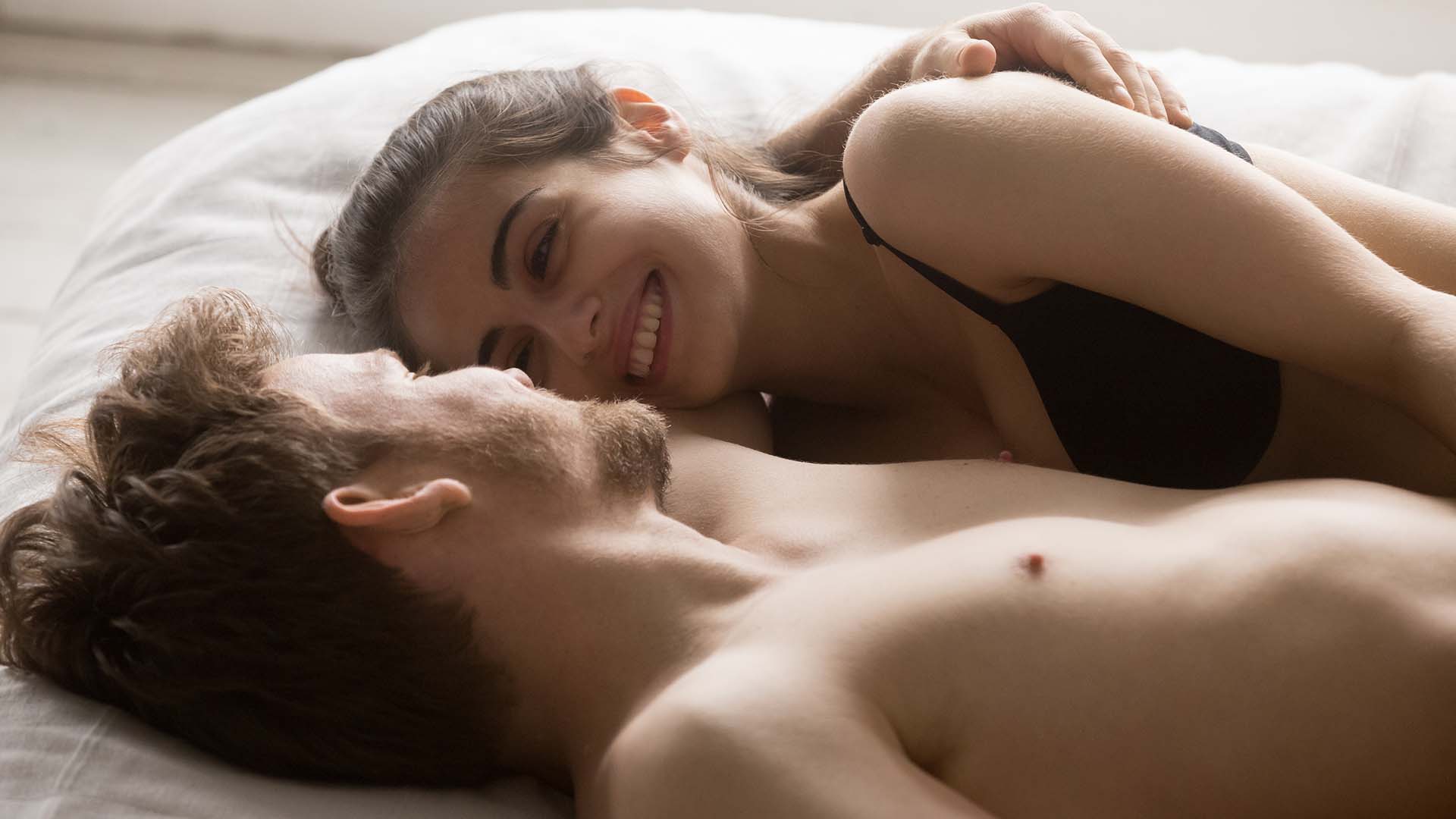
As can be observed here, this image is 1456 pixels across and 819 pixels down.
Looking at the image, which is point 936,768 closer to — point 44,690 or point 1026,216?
point 1026,216

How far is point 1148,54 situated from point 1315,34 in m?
1.03

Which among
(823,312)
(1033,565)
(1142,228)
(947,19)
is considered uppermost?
(1142,228)

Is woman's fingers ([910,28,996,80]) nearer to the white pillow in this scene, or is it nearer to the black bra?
the black bra

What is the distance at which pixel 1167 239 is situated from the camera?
1167 millimetres

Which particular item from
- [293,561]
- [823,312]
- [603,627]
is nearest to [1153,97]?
[823,312]

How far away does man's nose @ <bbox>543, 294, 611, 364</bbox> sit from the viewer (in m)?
1.41

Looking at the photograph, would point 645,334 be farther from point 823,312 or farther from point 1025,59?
point 1025,59

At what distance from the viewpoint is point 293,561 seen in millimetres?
1080

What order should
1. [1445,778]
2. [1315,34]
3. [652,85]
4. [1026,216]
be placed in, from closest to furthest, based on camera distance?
[1445,778] → [1026,216] → [652,85] → [1315,34]

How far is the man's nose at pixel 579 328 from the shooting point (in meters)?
1.41

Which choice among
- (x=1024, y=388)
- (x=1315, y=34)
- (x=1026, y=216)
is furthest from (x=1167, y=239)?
(x=1315, y=34)

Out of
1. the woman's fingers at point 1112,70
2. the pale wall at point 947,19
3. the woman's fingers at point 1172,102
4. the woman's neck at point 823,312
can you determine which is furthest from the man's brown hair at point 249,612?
the pale wall at point 947,19

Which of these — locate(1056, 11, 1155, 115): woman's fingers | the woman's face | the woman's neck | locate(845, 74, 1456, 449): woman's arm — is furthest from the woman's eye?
locate(1056, 11, 1155, 115): woman's fingers

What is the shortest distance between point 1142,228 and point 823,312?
467 millimetres
